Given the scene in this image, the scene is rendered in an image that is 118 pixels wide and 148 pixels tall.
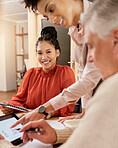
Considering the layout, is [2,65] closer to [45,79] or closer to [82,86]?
[45,79]

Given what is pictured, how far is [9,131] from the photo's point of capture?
0.83 m

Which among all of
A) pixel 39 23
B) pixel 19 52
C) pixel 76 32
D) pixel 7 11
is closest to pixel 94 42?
pixel 76 32

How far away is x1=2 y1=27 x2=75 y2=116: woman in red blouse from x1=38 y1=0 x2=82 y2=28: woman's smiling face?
59 cm

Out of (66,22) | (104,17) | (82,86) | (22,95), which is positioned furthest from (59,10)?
(22,95)

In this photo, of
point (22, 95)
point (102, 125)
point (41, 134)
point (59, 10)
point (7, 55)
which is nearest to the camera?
point (102, 125)

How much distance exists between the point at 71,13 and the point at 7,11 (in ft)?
14.7

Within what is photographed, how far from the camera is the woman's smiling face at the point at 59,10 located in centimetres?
99

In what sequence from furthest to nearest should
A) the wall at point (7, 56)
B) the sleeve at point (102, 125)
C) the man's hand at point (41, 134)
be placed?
the wall at point (7, 56) < the man's hand at point (41, 134) < the sleeve at point (102, 125)

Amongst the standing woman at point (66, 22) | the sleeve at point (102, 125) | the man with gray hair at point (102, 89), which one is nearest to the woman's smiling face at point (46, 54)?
the standing woman at point (66, 22)

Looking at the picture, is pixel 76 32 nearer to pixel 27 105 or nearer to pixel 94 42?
pixel 94 42

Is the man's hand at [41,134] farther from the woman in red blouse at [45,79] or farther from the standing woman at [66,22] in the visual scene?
the woman in red blouse at [45,79]

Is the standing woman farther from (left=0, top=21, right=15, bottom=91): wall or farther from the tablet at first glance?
(left=0, top=21, right=15, bottom=91): wall

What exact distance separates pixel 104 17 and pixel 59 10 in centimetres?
61

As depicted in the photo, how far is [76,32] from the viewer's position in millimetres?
1140
